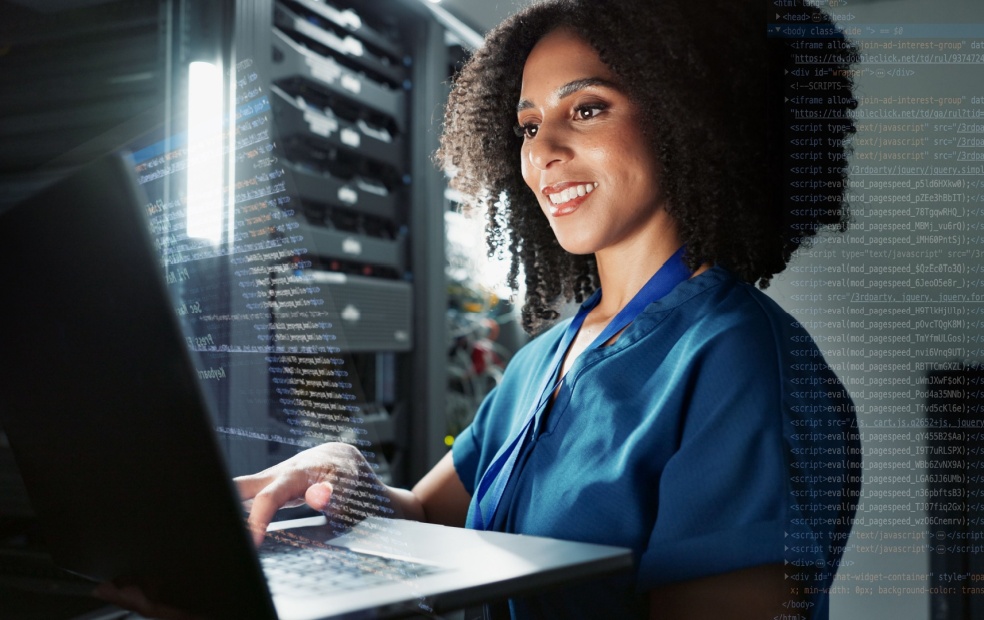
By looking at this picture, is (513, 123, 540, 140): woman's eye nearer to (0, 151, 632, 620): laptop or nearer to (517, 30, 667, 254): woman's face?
(517, 30, 667, 254): woman's face

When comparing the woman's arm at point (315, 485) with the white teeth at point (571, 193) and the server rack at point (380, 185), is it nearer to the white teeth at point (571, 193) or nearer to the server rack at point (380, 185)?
the white teeth at point (571, 193)

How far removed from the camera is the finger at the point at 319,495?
72 cm

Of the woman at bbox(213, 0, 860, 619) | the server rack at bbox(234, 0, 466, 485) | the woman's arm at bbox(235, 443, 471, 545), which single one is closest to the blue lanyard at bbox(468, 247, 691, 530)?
the woman at bbox(213, 0, 860, 619)

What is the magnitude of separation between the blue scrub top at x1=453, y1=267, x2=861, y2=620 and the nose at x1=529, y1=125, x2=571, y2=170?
0.77 feet

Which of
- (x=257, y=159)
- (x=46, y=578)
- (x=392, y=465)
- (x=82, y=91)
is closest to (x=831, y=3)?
(x=257, y=159)

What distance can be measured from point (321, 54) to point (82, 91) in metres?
0.78

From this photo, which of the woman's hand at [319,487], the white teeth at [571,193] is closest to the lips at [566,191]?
the white teeth at [571,193]

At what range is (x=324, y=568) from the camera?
0.57 meters

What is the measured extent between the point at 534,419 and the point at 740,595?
0.91 feet

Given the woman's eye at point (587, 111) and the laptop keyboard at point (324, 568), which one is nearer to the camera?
the laptop keyboard at point (324, 568)

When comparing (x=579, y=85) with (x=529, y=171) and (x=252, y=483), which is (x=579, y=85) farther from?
(x=252, y=483)

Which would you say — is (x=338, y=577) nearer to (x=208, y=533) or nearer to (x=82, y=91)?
(x=208, y=533)

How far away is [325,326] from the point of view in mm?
586

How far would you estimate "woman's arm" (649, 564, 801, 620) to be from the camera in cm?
66
